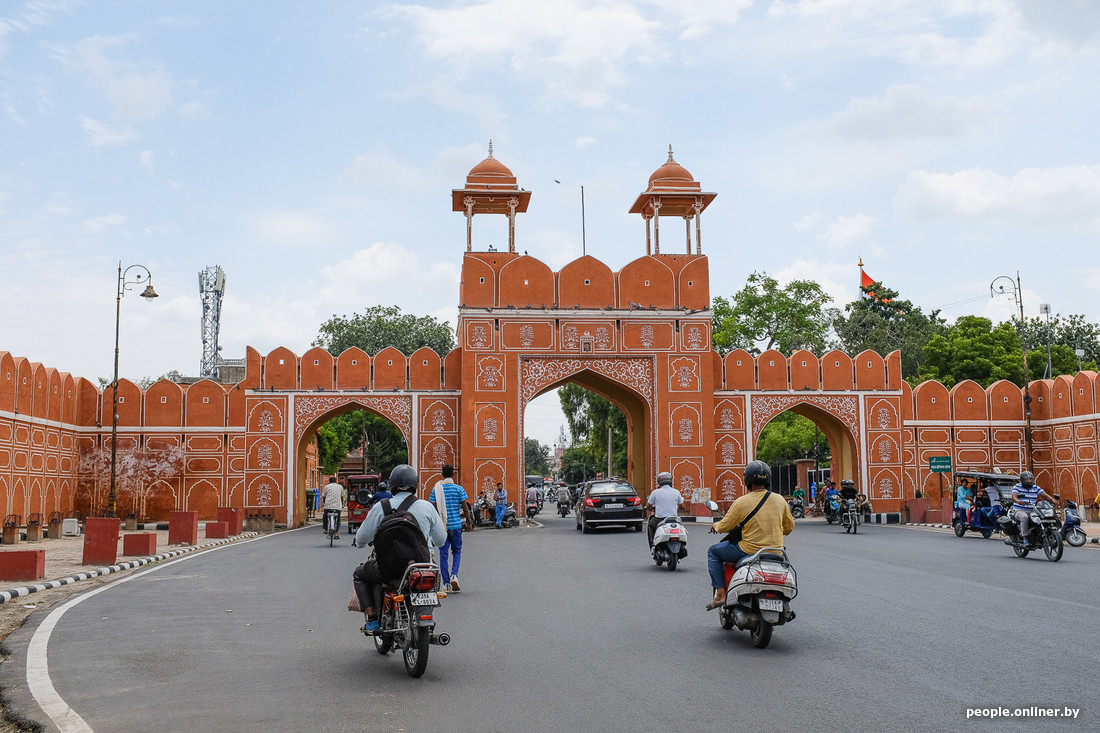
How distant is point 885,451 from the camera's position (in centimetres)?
3012

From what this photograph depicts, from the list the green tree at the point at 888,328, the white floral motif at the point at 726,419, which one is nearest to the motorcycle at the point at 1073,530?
the white floral motif at the point at 726,419

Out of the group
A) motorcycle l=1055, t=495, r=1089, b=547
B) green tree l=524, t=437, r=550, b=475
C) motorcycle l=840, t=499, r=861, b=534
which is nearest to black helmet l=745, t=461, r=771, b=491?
motorcycle l=1055, t=495, r=1089, b=547

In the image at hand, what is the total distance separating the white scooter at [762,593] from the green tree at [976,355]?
40.2 meters

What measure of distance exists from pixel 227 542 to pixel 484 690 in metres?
16.5

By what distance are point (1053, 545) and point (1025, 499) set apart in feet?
3.19

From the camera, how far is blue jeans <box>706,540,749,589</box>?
7.41 metres

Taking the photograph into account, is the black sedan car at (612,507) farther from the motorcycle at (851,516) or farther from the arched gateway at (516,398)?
the arched gateway at (516,398)

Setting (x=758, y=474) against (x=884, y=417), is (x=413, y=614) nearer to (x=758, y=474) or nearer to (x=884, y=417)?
(x=758, y=474)

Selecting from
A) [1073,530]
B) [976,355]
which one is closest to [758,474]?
[1073,530]

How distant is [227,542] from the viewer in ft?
67.9

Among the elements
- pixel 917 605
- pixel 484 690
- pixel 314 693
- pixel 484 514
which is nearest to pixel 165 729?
pixel 314 693

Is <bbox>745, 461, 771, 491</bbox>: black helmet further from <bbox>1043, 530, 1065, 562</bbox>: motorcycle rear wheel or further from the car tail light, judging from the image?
<bbox>1043, 530, 1065, 562</bbox>: motorcycle rear wheel

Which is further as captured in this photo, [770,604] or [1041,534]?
[1041,534]

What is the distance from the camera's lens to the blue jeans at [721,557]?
7.41 meters
